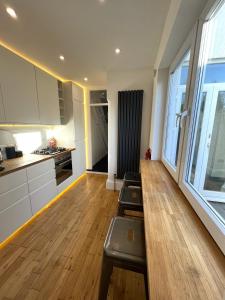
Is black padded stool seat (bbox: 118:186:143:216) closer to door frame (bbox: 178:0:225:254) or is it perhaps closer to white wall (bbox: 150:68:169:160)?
door frame (bbox: 178:0:225:254)

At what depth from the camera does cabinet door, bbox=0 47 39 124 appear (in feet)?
5.62

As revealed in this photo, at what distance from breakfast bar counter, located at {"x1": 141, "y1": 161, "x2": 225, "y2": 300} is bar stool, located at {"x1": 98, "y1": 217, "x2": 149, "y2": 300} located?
208mm

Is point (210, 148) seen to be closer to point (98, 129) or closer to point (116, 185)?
point (116, 185)

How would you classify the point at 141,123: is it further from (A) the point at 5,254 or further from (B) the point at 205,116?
(A) the point at 5,254

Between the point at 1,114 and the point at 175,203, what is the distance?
2.19 metres

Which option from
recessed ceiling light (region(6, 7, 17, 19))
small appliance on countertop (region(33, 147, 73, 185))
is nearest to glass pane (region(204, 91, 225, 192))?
recessed ceiling light (region(6, 7, 17, 19))

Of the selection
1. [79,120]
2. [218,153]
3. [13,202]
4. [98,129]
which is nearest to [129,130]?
[79,120]

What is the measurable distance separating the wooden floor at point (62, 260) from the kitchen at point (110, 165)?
0.4 inches

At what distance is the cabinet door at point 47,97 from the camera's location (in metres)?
2.28

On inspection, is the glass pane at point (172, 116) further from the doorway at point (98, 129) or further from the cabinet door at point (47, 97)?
the cabinet door at point (47, 97)

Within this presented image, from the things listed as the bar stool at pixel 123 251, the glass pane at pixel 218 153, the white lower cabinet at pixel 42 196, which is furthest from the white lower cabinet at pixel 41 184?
the glass pane at pixel 218 153

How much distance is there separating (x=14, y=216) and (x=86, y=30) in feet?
7.83

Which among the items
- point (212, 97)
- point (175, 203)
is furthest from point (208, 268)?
point (212, 97)

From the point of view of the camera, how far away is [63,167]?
2.78 m
